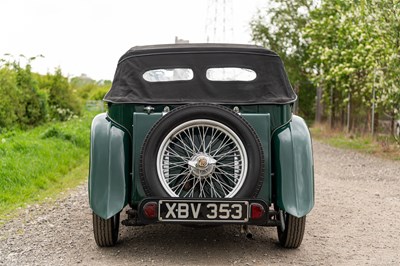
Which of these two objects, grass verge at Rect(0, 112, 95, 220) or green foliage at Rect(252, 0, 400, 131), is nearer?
grass verge at Rect(0, 112, 95, 220)

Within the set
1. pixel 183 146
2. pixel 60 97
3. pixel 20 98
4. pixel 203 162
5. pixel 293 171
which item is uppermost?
pixel 183 146

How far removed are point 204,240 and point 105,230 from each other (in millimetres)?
1092

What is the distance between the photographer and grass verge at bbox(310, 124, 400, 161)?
17.7 metres

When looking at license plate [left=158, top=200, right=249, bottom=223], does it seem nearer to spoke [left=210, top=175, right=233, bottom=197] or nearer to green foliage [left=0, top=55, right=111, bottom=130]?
spoke [left=210, top=175, right=233, bottom=197]

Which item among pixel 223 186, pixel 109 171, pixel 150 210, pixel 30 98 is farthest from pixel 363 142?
pixel 150 210

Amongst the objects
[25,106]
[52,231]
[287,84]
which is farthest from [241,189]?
[25,106]

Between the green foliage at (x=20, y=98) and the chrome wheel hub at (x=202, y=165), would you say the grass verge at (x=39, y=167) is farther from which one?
the chrome wheel hub at (x=202, y=165)

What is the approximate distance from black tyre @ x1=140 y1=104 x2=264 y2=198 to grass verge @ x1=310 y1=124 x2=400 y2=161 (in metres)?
10.8

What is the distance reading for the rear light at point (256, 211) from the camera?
6.07 m

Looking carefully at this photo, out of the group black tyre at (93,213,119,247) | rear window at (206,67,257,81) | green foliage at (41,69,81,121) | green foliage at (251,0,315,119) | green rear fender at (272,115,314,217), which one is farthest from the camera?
green foliage at (251,0,315,119)

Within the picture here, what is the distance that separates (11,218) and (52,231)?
111 cm

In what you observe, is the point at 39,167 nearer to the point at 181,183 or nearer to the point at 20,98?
the point at 181,183

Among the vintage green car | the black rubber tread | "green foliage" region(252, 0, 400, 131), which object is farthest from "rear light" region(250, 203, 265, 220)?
"green foliage" region(252, 0, 400, 131)

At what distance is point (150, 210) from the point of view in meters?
6.08
